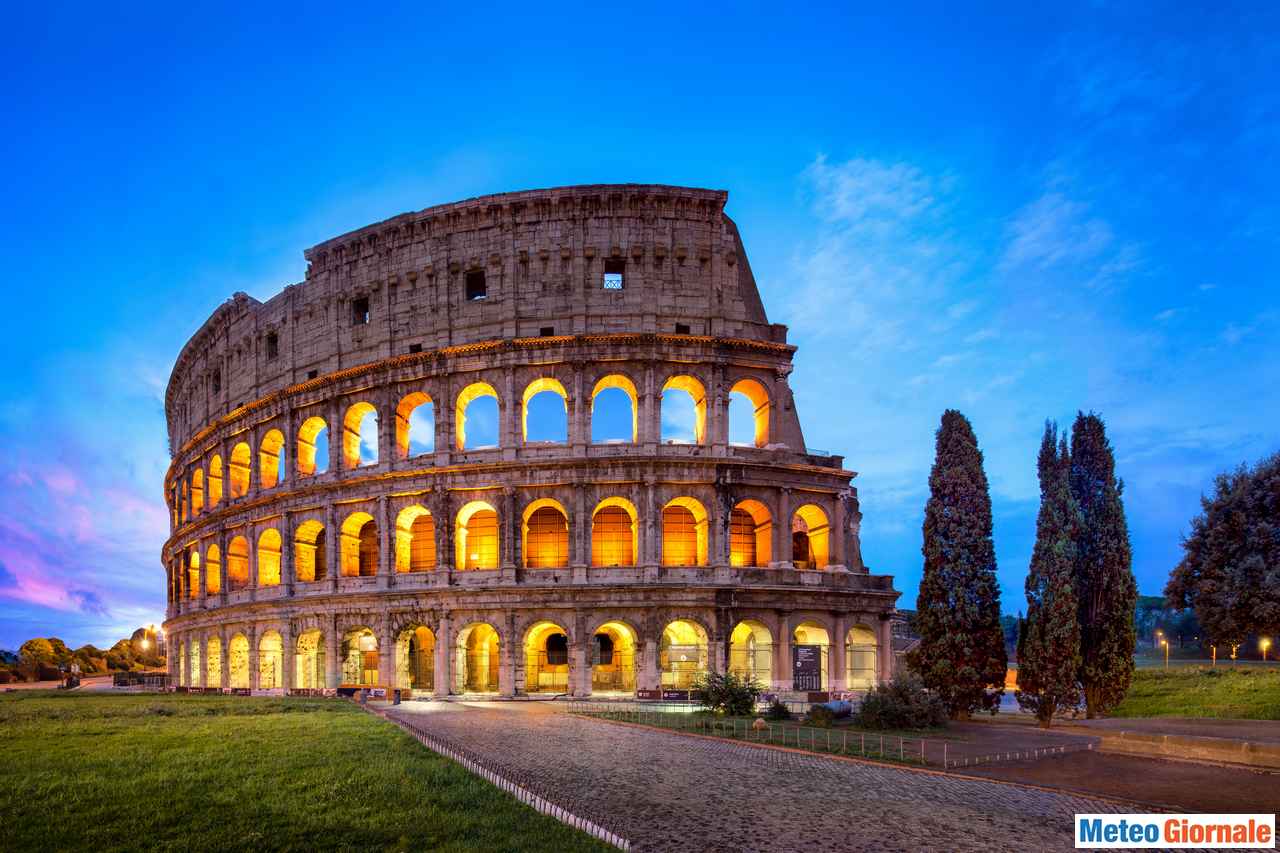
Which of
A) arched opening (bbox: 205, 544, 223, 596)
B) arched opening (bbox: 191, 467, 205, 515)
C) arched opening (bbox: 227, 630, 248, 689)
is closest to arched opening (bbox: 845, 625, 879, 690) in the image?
arched opening (bbox: 227, 630, 248, 689)

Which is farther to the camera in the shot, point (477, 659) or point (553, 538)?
point (477, 659)

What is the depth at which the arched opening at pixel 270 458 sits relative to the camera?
44938 mm

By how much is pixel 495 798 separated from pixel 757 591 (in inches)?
947

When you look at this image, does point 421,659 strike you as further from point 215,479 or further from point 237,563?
point 215,479

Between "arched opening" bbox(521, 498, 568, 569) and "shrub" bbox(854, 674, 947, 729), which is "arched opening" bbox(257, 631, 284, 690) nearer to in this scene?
"arched opening" bbox(521, 498, 568, 569)

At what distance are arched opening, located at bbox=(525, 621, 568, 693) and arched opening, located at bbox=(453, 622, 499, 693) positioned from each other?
2.03 meters

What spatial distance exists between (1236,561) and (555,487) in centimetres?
2597

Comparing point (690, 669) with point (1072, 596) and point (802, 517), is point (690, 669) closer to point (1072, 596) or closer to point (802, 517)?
point (802, 517)

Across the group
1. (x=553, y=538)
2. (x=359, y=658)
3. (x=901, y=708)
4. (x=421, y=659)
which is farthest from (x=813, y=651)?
(x=359, y=658)

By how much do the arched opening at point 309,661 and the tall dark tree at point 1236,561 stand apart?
122 ft

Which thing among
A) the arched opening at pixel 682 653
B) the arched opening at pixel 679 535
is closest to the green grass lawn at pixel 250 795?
the arched opening at pixel 682 653

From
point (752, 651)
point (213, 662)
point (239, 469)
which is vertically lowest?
point (213, 662)

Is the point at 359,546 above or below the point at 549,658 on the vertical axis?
above

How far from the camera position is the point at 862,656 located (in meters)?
38.5
